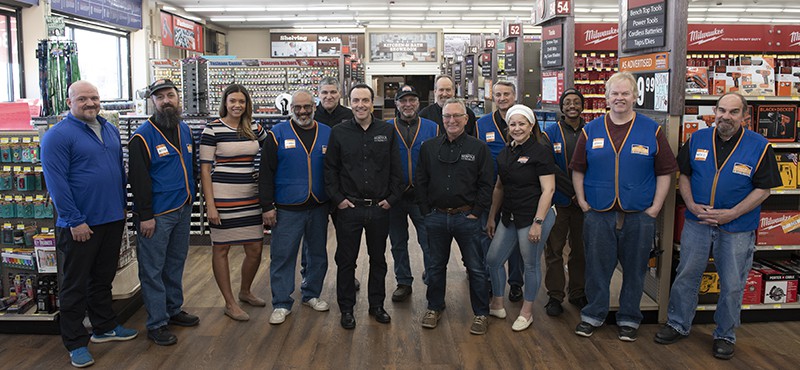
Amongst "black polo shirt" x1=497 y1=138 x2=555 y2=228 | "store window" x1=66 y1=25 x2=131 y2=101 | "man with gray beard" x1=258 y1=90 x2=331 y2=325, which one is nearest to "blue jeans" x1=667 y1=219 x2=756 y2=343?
"black polo shirt" x1=497 y1=138 x2=555 y2=228

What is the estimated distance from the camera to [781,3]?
62.7ft

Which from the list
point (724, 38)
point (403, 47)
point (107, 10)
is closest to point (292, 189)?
point (724, 38)

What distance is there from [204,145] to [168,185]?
0.36 meters

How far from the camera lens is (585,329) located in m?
4.04

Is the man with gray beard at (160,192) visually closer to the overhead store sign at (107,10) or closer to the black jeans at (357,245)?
the black jeans at (357,245)

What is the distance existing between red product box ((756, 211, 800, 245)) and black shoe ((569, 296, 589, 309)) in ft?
3.96

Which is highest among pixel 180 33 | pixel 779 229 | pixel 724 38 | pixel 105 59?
pixel 180 33

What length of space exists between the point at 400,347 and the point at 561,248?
1.45 metres

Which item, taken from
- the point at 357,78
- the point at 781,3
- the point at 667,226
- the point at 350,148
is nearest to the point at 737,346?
the point at 667,226

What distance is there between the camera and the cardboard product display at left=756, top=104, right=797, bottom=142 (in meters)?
4.25

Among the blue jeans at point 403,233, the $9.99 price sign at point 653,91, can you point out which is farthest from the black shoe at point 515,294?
the $9.99 price sign at point 653,91

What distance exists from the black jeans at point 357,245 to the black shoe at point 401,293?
451 mm

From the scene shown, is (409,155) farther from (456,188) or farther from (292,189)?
(292,189)

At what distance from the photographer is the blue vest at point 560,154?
4348mm
